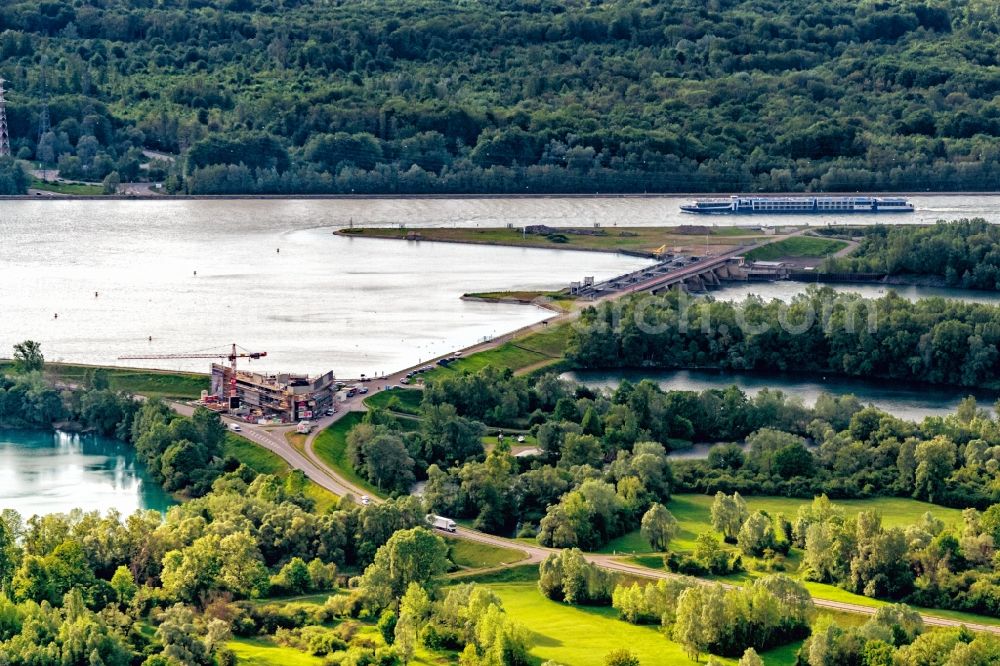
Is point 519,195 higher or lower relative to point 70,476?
higher

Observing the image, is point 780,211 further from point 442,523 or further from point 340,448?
point 442,523

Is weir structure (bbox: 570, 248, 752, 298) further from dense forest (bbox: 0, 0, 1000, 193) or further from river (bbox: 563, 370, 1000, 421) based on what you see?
dense forest (bbox: 0, 0, 1000, 193)


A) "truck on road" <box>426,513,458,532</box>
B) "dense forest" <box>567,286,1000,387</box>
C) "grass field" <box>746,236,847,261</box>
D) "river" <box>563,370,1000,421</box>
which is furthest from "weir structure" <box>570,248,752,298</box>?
"truck on road" <box>426,513,458,532</box>

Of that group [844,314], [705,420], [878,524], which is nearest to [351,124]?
[844,314]

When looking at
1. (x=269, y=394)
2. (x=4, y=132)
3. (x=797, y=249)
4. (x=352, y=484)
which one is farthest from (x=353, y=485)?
(x=4, y=132)

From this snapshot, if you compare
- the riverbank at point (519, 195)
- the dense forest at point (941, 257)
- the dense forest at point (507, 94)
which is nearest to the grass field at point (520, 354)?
the dense forest at point (941, 257)
